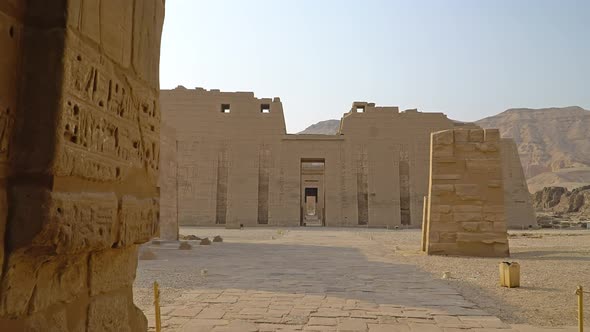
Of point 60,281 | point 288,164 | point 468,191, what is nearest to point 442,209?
point 468,191

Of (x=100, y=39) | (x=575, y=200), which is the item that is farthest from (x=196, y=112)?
(x=575, y=200)

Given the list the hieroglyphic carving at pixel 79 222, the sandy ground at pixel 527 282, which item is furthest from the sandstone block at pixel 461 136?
the hieroglyphic carving at pixel 79 222

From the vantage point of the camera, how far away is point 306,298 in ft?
16.9

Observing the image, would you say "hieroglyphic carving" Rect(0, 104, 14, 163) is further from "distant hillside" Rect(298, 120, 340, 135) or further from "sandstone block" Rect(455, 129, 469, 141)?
"distant hillside" Rect(298, 120, 340, 135)

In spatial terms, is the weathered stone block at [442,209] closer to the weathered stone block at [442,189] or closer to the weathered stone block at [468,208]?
the weathered stone block at [468,208]

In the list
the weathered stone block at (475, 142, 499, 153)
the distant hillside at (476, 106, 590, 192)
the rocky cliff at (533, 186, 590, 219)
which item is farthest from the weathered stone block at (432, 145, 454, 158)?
the distant hillside at (476, 106, 590, 192)

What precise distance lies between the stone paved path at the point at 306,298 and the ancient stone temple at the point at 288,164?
55.5 ft

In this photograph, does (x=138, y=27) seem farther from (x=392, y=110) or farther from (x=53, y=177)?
(x=392, y=110)

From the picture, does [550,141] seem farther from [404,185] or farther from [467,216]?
[467,216]

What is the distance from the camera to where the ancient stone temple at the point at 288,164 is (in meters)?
25.8

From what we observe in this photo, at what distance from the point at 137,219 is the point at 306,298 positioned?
314 centimetres

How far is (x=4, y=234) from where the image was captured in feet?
5.04

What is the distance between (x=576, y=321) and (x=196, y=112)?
81.2 feet

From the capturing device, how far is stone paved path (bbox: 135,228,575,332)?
13.1 ft
